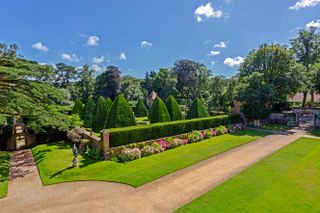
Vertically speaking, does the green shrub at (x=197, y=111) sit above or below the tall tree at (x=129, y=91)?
below

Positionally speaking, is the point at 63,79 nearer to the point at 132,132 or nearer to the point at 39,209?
the point at 132,132

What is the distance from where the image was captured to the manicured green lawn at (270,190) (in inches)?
311

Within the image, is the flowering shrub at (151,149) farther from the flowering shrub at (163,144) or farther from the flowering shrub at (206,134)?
the flowering shrub at (206,134)

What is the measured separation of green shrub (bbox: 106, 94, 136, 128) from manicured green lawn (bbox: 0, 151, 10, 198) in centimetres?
675

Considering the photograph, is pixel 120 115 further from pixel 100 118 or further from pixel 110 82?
pixel 110 82

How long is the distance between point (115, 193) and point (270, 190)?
6.87 m

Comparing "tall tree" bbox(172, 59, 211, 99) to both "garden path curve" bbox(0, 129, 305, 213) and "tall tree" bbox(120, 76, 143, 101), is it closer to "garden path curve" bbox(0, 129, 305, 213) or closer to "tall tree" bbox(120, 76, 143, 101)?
"tall tree" bbox(120, 76, 143, 101)

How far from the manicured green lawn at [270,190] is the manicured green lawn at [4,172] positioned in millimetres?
8260

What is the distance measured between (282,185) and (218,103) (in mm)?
23330

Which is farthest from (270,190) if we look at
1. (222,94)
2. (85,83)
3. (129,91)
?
(85,83)

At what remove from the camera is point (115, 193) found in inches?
367

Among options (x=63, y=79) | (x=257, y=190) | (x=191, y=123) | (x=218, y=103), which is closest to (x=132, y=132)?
(x=191, y=123)

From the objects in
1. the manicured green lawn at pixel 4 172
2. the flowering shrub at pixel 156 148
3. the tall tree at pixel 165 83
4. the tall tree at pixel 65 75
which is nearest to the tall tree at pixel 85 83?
the tall tree at pixel 65 75

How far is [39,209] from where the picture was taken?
817 centimetres
